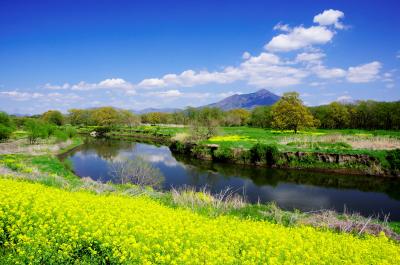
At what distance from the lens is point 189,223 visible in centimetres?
958

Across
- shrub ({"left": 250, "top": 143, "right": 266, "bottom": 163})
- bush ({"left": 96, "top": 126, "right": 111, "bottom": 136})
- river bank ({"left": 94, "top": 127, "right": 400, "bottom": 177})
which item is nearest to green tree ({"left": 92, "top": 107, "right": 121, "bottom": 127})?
bush ({"left": 96, "top": 126, "right": 111, "bottom": 136})

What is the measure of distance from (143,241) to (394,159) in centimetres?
3438

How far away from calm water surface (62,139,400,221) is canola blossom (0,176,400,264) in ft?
49.7

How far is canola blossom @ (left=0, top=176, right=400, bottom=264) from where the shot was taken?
7.09 m

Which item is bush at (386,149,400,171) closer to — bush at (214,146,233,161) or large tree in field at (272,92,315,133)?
bush at (214,146,233,161)

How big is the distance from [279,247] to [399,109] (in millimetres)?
74876

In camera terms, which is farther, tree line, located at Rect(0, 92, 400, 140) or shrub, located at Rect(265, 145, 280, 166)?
tree line, located at Rect(0, 92, 400, 140)

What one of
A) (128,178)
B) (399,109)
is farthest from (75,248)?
(399,109)

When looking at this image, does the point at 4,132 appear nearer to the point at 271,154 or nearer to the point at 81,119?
the point at 271,154

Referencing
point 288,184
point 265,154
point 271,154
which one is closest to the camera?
point 288,184

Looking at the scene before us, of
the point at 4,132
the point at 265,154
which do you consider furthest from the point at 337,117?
the point at 4,132

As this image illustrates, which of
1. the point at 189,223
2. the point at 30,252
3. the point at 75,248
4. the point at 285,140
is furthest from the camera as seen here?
the point at 285,140

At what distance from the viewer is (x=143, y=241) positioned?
309 inches

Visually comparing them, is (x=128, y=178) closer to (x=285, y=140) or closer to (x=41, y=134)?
(x=285, y=140)
